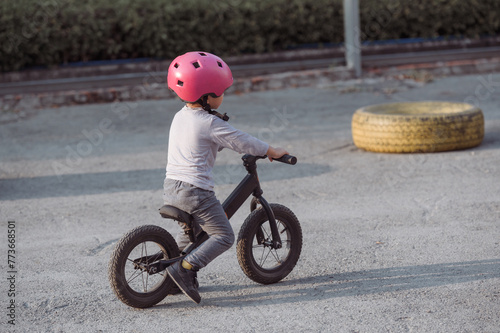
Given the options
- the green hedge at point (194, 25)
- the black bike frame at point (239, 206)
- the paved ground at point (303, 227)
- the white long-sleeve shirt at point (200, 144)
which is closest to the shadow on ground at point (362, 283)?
the paved ground at point (303, 227)

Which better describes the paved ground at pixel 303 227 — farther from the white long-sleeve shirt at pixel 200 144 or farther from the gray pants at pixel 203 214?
the white long-sleeve shirt at pixel 200 144

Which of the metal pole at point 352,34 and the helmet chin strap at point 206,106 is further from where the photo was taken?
the metal pole at point 352,34

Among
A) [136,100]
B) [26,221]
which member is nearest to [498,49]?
[136,100]

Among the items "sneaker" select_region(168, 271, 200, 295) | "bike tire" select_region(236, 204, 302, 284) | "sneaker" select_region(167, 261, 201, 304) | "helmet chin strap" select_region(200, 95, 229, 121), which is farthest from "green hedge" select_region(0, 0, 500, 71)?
"sneaker" select_region(167, 261, 201, 304)

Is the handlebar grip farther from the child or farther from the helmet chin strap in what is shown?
the helmet chin strap

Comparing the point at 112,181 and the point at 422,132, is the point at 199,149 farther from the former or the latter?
the point at 422,132

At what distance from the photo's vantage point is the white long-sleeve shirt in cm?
382

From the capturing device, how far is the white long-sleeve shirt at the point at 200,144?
3.82 metres

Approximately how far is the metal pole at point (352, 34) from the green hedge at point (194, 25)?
209 cm

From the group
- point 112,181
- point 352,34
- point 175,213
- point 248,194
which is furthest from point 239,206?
point 352,34

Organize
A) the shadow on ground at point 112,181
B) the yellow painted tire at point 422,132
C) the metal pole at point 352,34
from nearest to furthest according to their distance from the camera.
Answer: the shadow on ground at point 112,181, the yellow painted tire at point 422,132, the metal pole at point 352,34

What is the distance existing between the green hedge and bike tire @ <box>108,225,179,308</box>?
382 inches

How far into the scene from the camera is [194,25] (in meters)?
13.4

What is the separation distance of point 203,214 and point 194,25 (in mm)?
10006
